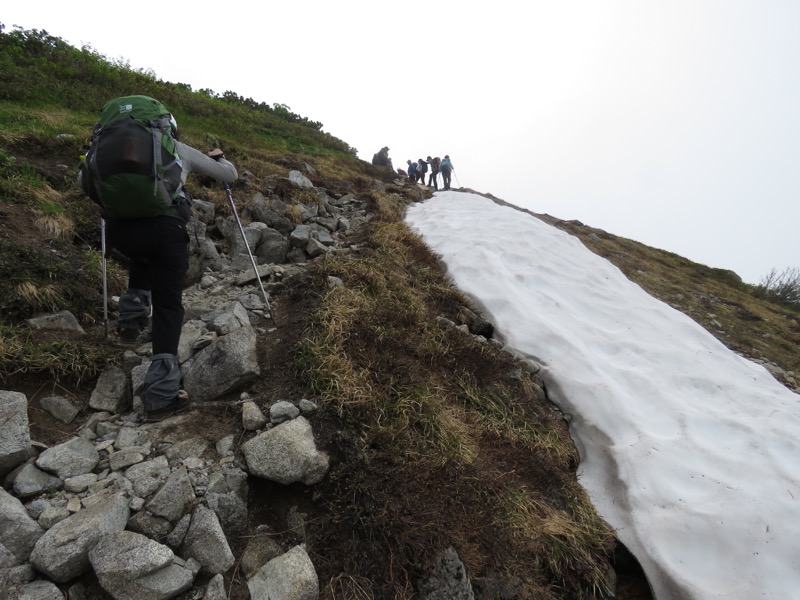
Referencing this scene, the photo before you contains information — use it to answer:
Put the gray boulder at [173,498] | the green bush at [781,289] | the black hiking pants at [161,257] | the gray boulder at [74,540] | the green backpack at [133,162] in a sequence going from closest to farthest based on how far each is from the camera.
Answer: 1. the gray boulder at [74,540]
2. the gray boulder at [173,498]
3. the green backpack at [133,162]
4. the black hiking pants at [161,257]
5. the green bush at [781,289]

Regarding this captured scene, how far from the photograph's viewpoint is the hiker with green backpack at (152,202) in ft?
11.3

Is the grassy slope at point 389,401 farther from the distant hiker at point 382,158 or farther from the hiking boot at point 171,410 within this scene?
the distant hiker at point 382,158

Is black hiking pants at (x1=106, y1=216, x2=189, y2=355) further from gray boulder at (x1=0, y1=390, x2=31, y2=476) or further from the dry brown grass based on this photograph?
the dry brown grass

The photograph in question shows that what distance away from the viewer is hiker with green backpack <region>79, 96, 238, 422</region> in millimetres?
3443

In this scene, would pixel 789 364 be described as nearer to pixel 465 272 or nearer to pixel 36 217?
pixel 465 272

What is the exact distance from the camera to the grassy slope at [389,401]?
3.22 meters

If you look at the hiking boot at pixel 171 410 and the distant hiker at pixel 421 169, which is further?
the distant hiker at pixel 421 169

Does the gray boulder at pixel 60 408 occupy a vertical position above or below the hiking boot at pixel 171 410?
below

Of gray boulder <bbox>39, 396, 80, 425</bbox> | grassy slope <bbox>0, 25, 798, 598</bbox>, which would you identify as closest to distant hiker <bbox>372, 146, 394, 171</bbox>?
grassy slope <bbox>0, 25, 798, 598</bbox>

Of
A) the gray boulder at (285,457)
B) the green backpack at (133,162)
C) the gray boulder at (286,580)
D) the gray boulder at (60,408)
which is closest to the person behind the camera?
the gray boulder at (286,580)

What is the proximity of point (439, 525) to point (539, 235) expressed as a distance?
1027 cm

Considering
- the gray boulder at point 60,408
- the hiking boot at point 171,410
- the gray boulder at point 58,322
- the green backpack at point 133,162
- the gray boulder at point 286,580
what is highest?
the green backpack at point 133,162

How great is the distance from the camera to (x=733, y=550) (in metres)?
3.88

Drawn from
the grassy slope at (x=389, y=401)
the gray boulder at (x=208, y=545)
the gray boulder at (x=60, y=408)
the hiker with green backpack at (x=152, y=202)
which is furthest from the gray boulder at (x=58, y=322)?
the gray boulder at (x=208, y=545)
